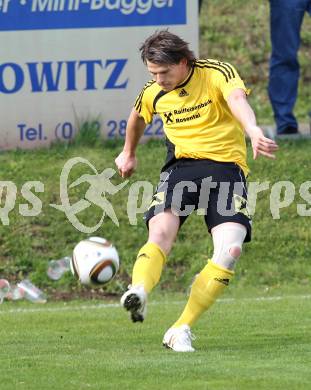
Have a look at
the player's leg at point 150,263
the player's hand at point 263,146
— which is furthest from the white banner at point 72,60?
the player's hand at point 263,146

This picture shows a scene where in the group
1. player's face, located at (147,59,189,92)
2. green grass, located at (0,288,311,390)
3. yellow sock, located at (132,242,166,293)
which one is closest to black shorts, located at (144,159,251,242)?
yellow sock, located at (132,242,166,293)

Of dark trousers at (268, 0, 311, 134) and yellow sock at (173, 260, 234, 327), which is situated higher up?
yellow sock at (173, 260, 234, 327)

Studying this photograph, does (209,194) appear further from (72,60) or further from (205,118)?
(72,60)

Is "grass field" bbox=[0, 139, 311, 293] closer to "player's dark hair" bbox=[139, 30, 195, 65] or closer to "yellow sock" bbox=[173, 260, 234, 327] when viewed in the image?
"yellow sock" bbox=[173, 260, 234, 327]

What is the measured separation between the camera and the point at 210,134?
844 centimetres

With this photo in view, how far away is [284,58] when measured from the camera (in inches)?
604

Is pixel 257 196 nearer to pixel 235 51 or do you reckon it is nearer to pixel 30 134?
pixel 30 134

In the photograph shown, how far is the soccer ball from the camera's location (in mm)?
8383

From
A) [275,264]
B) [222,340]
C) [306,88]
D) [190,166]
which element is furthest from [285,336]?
[306,88]

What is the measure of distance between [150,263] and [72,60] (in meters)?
6.99

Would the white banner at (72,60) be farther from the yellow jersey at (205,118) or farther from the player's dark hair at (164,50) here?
the player's dark hair at (164,50)

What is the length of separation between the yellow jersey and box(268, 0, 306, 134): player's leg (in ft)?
22.3

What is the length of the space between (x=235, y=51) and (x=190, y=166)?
10.7m

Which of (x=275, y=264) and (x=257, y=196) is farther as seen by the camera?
(x=257, y=196)
